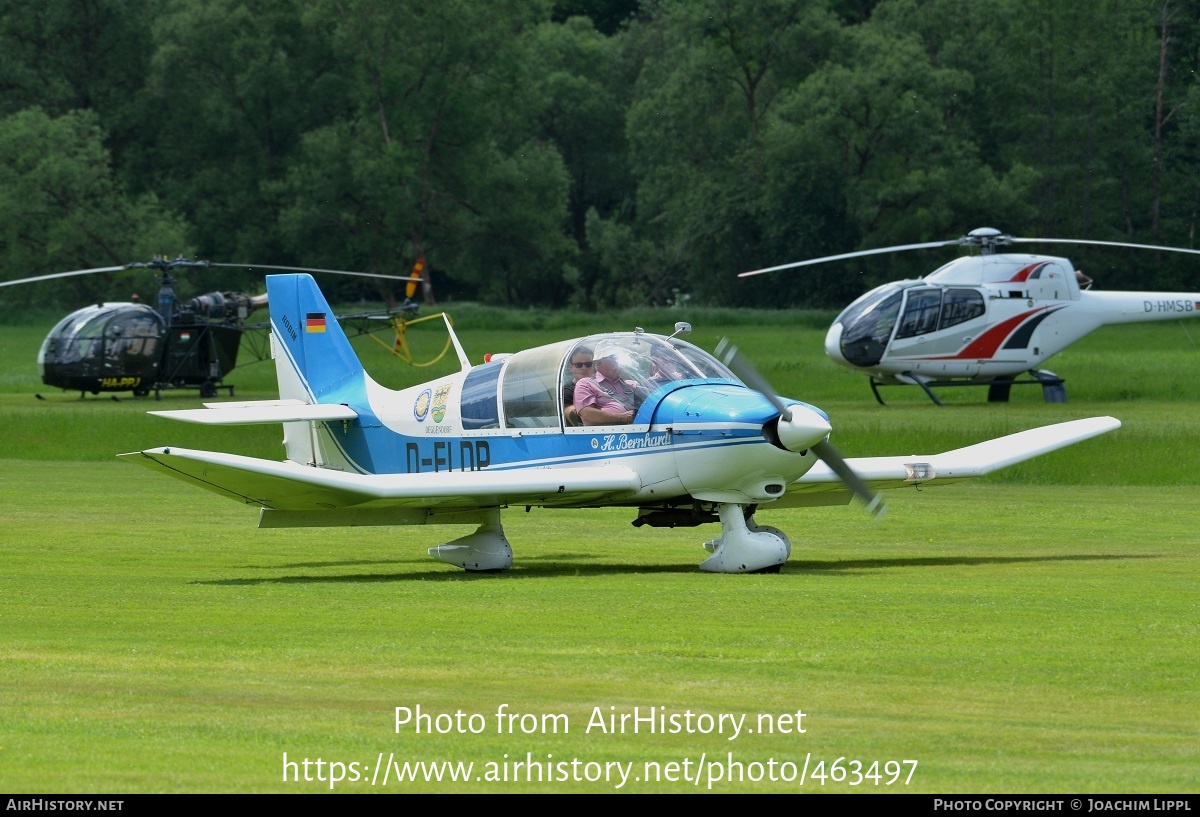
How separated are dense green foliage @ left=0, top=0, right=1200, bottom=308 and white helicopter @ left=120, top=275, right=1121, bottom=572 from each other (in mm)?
62332

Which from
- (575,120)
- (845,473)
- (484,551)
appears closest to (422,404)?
(484,551)

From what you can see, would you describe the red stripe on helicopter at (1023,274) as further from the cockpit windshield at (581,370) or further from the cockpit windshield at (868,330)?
the cockpit windshield at (581,370)

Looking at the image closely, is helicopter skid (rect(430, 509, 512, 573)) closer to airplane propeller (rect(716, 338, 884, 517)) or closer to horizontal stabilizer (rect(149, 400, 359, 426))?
horizontal stabilizer (rect(149, 400, 359, 426))

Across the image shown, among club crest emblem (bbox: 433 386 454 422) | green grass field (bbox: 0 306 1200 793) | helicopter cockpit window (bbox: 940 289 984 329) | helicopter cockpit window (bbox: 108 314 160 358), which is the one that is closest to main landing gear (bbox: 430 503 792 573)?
green grass field (bbox: 0 306 1200 793)

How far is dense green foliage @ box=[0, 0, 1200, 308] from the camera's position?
80.4 meters

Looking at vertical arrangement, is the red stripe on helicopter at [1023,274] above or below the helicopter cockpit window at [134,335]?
above

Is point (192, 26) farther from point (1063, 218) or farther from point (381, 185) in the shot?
point (1063, 218)

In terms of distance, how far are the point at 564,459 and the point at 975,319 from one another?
26938 mm

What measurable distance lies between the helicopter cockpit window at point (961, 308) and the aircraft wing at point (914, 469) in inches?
907

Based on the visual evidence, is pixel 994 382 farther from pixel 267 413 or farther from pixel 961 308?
pixel 267 413

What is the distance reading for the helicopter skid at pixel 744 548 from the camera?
584 inches

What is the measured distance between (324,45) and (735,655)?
277ft

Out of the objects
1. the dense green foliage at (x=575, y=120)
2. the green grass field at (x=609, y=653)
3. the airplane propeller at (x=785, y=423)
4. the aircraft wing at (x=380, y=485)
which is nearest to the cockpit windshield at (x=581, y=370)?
the airplane propeller at (x=785, y=423)

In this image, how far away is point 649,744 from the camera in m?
8.07
